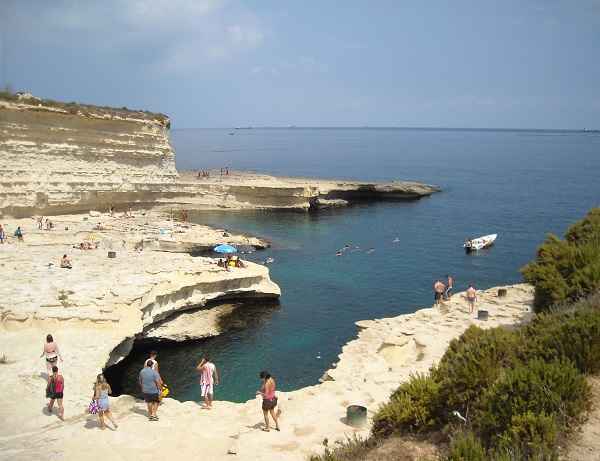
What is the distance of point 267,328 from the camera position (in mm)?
26312

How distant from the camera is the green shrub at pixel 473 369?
9.45 meters

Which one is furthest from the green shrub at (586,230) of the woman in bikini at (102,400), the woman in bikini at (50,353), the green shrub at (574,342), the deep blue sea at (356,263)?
the woman in bikini at (50,353)

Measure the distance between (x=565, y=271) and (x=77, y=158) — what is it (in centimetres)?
3884

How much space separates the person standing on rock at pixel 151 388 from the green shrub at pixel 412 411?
257 inches

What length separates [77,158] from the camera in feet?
145

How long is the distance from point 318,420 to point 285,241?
3135 centimetres

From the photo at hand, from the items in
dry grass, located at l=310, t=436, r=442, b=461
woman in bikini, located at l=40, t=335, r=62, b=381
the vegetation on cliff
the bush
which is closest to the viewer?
the vegetation on cliff

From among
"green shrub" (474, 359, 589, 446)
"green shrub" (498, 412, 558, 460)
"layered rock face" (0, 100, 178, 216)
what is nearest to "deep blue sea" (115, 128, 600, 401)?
"layered rock face" (0, 100, 178, 216)

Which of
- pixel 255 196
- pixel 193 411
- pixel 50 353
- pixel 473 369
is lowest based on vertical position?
pixel 193 411

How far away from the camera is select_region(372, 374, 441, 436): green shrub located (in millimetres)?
9406

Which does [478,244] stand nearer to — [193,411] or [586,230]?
[586,230]

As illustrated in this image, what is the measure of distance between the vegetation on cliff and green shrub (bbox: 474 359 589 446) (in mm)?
15

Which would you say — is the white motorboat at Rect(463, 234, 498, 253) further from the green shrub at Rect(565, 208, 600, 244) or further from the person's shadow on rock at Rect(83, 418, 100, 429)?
the person's shadow on rock at Rect(83, 418, 100, 429)

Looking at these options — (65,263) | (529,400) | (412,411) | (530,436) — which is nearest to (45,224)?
(65,263)
